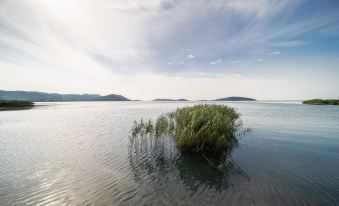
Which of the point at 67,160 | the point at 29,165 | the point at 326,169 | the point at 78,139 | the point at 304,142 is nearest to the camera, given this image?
the point at 326,169

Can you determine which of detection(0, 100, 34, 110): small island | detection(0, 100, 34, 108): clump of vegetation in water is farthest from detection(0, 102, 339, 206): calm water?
detection(0, 100, 34, 108): clump of vegetation in water

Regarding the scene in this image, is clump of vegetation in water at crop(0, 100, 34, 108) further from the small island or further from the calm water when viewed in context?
the calm water

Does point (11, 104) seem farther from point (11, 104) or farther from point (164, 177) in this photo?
point (164, 177)

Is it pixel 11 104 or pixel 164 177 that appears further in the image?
pixel 11 104

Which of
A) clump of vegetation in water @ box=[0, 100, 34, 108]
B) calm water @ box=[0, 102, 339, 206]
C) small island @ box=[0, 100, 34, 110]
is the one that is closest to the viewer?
calm water @ box=[0, 102, 339, 206]

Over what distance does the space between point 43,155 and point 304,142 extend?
20612mm

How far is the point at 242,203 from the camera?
6605 mm

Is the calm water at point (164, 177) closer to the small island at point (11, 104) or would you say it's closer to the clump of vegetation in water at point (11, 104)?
the small island at point (11, 104)

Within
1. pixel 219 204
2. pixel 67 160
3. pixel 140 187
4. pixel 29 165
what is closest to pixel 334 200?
pixel 219 204

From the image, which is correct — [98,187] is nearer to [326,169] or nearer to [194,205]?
[194,205]

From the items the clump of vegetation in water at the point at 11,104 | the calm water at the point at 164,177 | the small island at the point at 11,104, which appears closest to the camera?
the calm water at the point at 164,177

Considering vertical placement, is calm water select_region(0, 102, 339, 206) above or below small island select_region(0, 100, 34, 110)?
below

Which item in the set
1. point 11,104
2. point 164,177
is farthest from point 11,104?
point 164,177

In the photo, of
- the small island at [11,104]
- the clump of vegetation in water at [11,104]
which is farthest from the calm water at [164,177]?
the clump of vegetation in water at [11,104]
